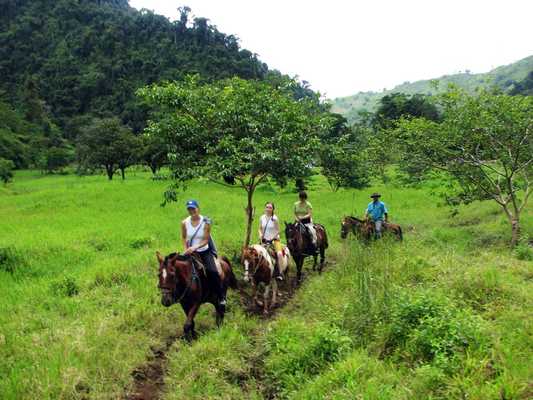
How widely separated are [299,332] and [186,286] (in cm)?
208

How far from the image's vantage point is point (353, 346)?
5.93 metres

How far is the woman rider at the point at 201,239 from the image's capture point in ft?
24.7

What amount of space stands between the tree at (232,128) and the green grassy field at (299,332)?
3.05m

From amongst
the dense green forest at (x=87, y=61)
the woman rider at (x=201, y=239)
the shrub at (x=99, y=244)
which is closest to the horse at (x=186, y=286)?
the woman rider at (x=201, y=239)

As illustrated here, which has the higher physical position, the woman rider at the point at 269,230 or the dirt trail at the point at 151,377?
the woman rider at the point at 269,230

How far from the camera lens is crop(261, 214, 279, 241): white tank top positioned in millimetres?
9861

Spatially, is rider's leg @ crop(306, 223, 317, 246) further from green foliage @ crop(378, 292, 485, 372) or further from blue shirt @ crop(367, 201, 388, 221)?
green foliage @ crop(378, 292, 485, 372)

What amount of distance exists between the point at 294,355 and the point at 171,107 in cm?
746

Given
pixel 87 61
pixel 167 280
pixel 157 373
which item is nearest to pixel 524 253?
pixel 167 280

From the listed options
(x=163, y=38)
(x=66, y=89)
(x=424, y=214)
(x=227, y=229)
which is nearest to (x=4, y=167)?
(x=227, y=229)

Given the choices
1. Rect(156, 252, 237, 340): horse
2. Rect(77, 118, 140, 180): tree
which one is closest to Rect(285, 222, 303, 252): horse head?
Rect(156, 252, 237, 340): horse

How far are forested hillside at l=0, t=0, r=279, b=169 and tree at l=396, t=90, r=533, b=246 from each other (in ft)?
222

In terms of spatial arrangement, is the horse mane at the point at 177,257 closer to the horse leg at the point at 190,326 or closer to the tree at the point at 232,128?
the horse leg at the point at 190,326

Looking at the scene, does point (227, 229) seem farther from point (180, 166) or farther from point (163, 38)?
point (163, 38)
